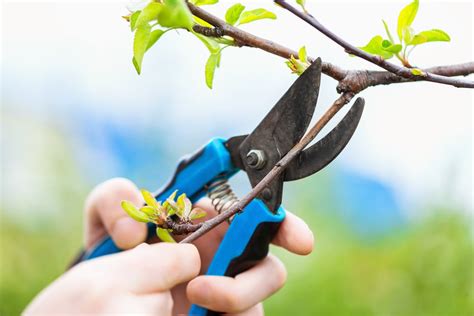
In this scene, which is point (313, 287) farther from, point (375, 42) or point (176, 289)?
point (375, 42)

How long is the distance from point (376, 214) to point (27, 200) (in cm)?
119

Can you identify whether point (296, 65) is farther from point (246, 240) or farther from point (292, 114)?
point (246, 240)

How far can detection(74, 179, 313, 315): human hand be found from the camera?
0.84m

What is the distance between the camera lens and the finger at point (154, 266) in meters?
0.69

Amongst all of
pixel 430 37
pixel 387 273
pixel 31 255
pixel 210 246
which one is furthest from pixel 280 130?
pixel 31 255

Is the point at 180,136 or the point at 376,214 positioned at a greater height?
the point at 180,136

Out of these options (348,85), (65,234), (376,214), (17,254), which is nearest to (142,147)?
(65,234)

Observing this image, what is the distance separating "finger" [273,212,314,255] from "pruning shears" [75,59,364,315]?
0.02 metres

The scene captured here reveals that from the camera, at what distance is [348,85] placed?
646 mm

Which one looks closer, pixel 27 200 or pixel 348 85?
pixel 348 85

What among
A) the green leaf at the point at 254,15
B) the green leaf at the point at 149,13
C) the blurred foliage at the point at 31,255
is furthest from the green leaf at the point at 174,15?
the blurred foliage at the point at 31,255

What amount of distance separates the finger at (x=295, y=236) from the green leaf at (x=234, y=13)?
1.03ft

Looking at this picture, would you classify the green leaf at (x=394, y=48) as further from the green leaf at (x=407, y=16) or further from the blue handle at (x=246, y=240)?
the blue handle at (x=246, y=240)

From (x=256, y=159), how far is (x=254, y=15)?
223 mm
